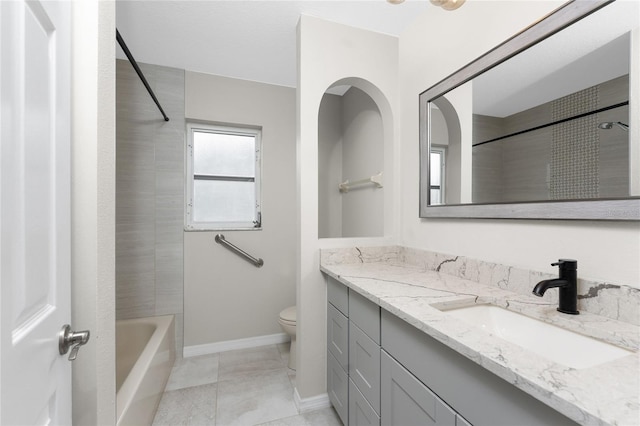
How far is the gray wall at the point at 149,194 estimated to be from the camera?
206 cm

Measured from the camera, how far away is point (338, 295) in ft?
4.77

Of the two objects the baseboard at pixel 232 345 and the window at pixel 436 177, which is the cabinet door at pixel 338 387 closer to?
the baseboard at pixel 232 345

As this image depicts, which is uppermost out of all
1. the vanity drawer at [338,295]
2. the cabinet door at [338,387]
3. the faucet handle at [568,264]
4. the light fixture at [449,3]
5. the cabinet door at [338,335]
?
the light fixture at [449,3]

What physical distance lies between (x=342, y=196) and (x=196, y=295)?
5.52 feet

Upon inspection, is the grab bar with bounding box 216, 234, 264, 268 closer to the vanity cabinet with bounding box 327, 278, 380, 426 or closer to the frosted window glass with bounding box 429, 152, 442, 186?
the vanity cabinet with bounding box 327, 278, 380, 426

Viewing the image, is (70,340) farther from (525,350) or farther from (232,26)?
(232,26)

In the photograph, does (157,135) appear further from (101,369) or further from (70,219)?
(101,369)

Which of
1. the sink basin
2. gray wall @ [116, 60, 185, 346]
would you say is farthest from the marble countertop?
gray wall @ [116, 60, 185, 346]

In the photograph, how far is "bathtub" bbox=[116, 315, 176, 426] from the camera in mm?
1273

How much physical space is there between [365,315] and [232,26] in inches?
78.9

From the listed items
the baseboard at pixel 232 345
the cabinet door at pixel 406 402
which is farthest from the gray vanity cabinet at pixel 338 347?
the baseboard at pixel 232 345

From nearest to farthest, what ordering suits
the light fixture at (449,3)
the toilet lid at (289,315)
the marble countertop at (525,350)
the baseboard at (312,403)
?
the marble countertop at (525,350)
the light fixture at (449,3)
the baseboard at (312,403)
the toilet lid at (289,315)

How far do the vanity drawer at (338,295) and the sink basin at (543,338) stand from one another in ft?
1.76

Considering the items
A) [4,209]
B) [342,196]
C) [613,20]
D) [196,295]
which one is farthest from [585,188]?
[196,295]
